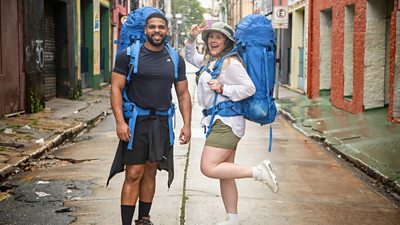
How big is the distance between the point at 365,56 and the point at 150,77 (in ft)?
35.0

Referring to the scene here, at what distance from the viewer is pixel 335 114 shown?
1527 centimetres

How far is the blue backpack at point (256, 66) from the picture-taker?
493cm

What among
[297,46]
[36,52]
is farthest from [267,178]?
[297,46]

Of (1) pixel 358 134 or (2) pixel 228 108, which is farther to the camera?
(1) pixel 358 134

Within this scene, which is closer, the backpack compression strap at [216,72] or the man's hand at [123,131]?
the man's hand at [123,131]

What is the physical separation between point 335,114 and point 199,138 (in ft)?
17.4

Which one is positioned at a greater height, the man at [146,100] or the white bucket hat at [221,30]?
the white bucket hat at [221,30]

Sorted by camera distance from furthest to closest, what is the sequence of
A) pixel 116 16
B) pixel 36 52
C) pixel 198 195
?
pixel 116 16
pixel 36 52
pixel 198 195

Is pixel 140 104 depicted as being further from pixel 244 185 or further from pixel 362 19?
pixel 362 19

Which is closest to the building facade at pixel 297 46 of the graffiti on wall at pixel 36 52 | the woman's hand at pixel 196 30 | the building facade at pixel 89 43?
the building facade at pixel 89 43

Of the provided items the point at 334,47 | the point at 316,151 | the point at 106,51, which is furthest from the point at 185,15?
the point at 316,151

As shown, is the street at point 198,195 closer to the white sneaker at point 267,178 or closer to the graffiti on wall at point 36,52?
the white sneaker at point 267,178

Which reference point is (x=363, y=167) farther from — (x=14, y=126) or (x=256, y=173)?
(x=14, y=126)

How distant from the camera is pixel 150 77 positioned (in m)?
4.88
